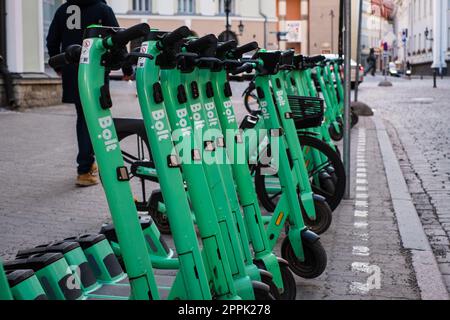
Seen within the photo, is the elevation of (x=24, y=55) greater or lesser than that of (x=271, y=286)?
greater

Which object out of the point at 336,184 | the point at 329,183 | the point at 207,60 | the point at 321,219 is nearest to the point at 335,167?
the point at 336,184

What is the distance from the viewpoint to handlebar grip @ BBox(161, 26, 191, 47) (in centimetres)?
281

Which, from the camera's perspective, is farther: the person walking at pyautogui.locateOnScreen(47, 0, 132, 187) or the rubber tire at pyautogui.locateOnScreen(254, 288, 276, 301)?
the person walking at pyautogui.locateOnScreen(47, 0, 132, 187)

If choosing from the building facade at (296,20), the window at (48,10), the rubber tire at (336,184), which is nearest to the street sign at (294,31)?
the building facade at (296,20)

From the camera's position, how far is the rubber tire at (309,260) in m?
4.11

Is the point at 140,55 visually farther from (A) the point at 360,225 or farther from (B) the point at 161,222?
(A) the point at 360,225

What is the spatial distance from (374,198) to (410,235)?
154 centimetres

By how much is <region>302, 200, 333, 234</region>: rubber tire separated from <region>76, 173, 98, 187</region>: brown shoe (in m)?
2.76

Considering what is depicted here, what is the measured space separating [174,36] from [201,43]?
0.37 meters

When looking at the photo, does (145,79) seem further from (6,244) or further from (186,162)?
(6,244)

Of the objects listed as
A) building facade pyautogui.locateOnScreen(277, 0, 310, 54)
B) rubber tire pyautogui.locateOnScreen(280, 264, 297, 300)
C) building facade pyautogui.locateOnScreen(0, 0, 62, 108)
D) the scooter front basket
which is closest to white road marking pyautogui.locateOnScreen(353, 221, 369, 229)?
the scooter front basket

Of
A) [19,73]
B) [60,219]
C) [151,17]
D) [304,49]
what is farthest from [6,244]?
[304,49]

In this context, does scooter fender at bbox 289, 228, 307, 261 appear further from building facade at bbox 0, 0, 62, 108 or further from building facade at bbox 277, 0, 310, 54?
building facade at bbox 277, 0, 310, 54

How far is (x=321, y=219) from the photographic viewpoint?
16.8ft
